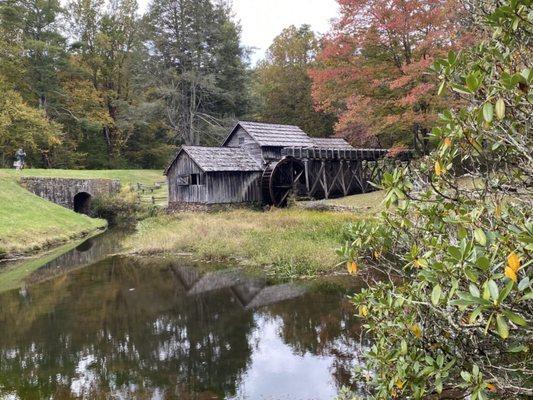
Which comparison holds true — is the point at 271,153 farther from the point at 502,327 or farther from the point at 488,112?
the point at 502,327

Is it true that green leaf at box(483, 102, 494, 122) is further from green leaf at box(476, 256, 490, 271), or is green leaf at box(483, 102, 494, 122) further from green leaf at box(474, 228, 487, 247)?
green leaf at box(476, 256, 490, 271)

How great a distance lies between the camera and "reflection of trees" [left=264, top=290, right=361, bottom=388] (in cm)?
754

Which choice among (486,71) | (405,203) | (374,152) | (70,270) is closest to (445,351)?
(405,203)

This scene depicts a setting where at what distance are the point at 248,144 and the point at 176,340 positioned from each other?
2001 centimetres

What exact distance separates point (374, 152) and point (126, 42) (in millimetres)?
30334

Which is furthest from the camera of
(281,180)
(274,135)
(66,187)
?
(66,187)

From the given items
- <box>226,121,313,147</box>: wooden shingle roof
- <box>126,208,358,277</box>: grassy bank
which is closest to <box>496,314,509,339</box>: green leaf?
<box>126,208,358,277</box>: grassy bank

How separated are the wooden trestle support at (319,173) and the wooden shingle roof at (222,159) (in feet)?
5.04

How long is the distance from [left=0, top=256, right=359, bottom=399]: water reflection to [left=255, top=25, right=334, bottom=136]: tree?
26.5 metres

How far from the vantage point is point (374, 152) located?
28.7 m

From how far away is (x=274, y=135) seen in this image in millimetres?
28344

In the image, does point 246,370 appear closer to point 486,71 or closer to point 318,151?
point 486,71

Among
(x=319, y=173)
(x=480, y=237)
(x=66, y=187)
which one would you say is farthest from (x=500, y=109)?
(x=66, y=187)

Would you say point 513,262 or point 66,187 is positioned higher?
point 513,262
